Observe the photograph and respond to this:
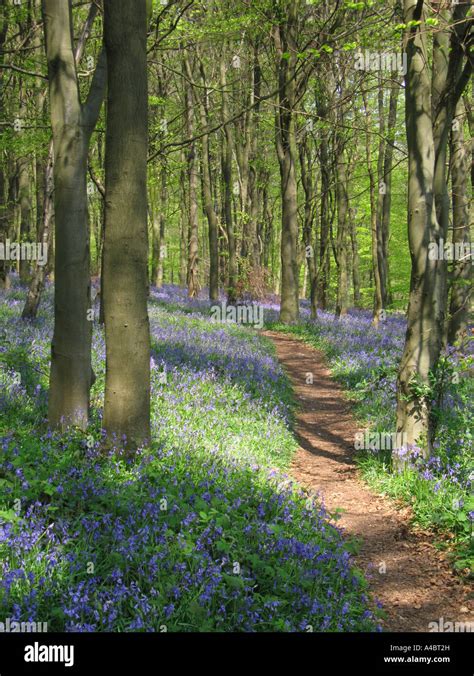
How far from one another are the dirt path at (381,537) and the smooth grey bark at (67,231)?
3.14 m

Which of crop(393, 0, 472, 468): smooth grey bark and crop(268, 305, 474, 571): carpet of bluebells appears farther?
crop(393, 0, 472, 468): smooth grey bark

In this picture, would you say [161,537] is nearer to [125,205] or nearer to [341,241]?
[125,205]

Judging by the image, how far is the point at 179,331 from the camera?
13500 millimetres

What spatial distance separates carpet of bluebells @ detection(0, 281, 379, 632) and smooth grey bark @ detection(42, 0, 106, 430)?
1.60ft

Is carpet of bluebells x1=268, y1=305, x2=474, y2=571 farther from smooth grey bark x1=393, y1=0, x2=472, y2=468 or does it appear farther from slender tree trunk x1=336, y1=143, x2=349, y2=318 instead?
slender tree trunk x1=336, y1=143, x2=349, y2=318

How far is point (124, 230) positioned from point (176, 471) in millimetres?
2363

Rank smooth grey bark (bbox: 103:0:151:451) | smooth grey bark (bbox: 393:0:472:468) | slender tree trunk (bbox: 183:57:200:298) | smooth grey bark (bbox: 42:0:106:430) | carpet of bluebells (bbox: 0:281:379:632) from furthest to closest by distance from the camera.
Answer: slender tree trunk (bbox: 183:57:200:298) < smooth grey bark (bbox: 393:0:472:468) < smooth grey bark (bbox: 42:0:106:430) < smooth grey bark (bbox: 103:0:151:451) < carpet of bluebells (bbox: 0:281:379:632)

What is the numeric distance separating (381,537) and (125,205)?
14.1 feet

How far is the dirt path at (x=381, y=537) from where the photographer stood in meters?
4.68

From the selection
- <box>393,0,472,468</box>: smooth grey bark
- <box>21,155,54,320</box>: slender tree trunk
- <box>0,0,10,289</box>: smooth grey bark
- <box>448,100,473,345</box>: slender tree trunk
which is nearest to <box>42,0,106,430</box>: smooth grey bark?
<box>21,155,54,320</box>: slender tree trunk

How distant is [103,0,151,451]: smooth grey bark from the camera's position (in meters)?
5.11
